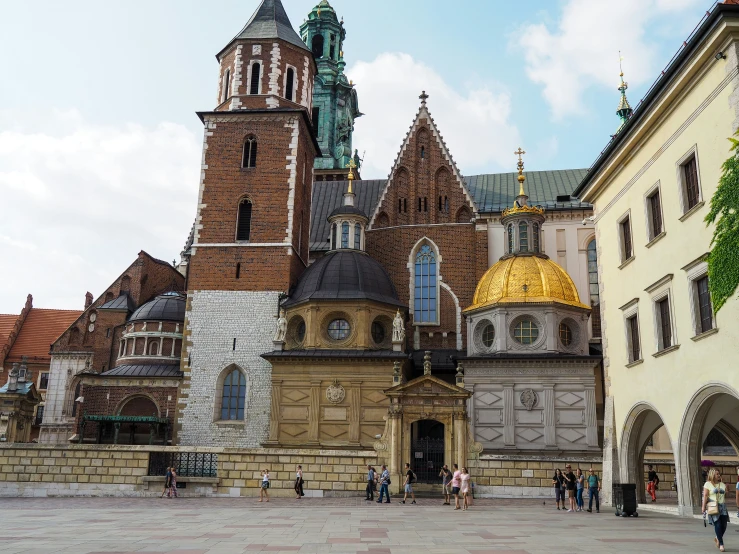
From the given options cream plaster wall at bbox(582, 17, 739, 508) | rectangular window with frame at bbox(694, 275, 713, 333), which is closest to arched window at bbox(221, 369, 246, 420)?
cream plaster wall at bbox(582, 17, 739, 508)

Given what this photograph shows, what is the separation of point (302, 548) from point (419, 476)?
1476 cm

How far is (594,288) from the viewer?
37.1 metres

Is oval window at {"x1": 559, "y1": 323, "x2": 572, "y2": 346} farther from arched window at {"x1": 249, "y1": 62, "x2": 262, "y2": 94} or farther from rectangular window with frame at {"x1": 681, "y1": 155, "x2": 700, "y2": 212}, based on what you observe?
arched window at {"x1": 249, "y1": 62, "x2": 262, "y2": 94}

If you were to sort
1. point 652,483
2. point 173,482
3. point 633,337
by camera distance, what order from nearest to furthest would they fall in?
point 633,337 → point 652,483 → point 173,482

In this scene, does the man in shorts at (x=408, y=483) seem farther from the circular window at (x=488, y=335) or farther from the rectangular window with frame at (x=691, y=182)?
the rectangular window with frame at (x=691, y=182)

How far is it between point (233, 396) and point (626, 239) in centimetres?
1825

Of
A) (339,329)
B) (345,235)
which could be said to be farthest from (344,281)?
(345,235)

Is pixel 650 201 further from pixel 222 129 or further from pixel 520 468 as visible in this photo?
pixel 222 129

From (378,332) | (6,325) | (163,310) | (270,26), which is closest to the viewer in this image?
(378,332)

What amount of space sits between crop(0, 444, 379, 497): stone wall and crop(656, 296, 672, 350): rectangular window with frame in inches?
418

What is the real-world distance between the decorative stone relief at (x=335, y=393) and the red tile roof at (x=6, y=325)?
109 feet

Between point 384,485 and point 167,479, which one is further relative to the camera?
point 167,479

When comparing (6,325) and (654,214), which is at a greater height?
(6,325)

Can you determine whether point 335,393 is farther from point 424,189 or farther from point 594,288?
point 594,288
